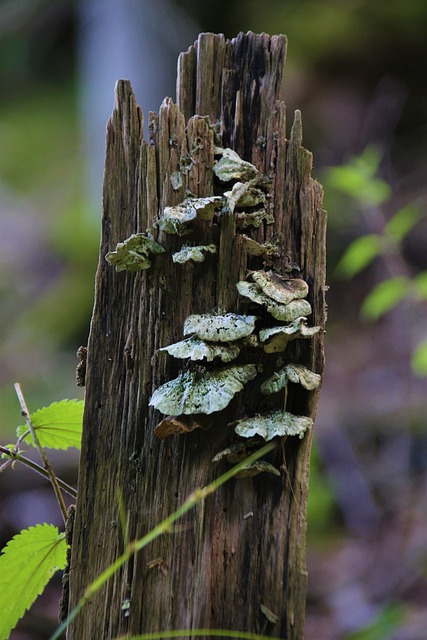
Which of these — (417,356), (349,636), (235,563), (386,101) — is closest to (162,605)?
(235,563)

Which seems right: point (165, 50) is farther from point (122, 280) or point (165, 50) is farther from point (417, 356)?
point (122, 280)

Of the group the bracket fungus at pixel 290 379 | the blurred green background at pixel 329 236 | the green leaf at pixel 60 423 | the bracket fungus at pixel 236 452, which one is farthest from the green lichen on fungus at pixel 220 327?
the blurred green background at pixel 329 236

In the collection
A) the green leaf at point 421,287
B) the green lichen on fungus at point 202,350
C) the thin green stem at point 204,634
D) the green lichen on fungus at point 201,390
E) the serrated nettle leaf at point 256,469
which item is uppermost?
the green leaf at point 421,287

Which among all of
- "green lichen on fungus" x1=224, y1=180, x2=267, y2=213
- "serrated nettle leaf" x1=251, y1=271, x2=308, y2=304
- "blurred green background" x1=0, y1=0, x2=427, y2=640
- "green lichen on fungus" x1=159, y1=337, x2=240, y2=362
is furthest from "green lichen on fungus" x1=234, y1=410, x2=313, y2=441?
"blurred green background" x1=0, y1=0, x2=427, y2=640

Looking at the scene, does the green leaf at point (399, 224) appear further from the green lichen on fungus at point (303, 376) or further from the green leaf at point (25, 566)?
the green leaf at point (25, 566)

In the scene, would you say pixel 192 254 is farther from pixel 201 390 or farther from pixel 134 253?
pixel 201 390

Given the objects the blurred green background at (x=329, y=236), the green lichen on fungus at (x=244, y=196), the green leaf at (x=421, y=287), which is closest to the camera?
the green lichen on fungus at (x=244, y=196)

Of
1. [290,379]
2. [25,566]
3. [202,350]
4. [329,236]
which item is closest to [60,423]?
[25,566]
